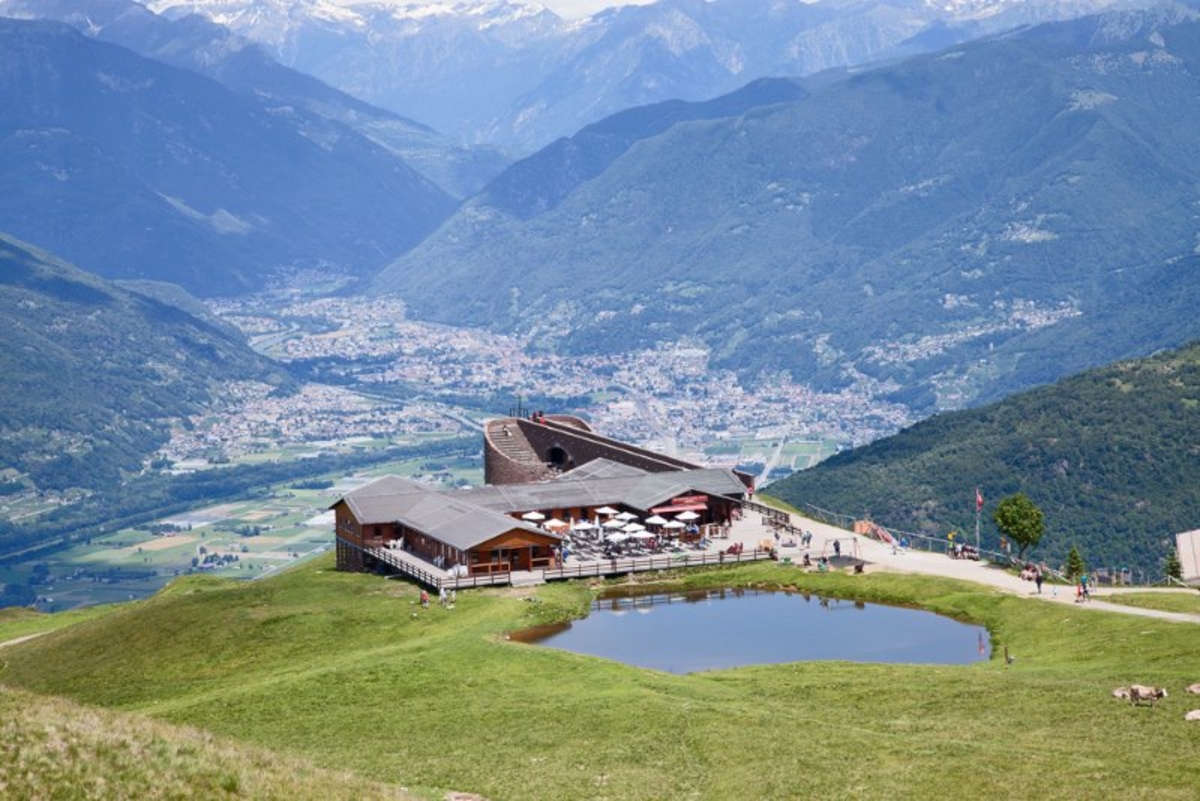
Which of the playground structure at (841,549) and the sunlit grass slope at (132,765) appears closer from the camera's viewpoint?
the sunlit grass slope at (132,765)

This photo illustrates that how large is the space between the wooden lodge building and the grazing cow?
44303 millimetres

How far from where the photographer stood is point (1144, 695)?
5662cm

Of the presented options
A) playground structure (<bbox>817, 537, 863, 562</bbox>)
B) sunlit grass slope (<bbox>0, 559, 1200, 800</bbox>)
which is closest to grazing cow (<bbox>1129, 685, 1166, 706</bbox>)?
sunlit grass slope (<bbox>0, 559, 1200, 800</bbox>)

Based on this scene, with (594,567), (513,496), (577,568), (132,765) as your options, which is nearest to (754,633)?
(594,567)

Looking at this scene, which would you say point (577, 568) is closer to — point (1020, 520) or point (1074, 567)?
point (1020, 520)

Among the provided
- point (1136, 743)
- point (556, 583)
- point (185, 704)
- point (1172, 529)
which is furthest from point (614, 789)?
point (1172, 529)

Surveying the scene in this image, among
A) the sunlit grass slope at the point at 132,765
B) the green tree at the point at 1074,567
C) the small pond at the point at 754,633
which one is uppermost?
the green tree at the point at 1074,567

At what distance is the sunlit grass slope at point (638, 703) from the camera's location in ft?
166

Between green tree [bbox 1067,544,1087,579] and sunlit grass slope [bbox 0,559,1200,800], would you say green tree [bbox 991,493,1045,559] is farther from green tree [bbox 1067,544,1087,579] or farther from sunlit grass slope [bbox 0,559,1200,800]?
sunlit grass slope [bbox 0,559,1200,800]

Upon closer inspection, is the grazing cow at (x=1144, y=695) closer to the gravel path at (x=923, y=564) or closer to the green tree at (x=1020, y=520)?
the gravel path at (x=923, y=564)

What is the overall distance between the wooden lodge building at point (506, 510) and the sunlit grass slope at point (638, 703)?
21.0 ft

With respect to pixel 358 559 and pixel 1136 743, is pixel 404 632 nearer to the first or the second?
pixel 358 559

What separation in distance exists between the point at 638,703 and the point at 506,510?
1974 inches

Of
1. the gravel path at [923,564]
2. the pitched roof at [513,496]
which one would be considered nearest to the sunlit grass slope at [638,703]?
the gravel path at [923,564]
